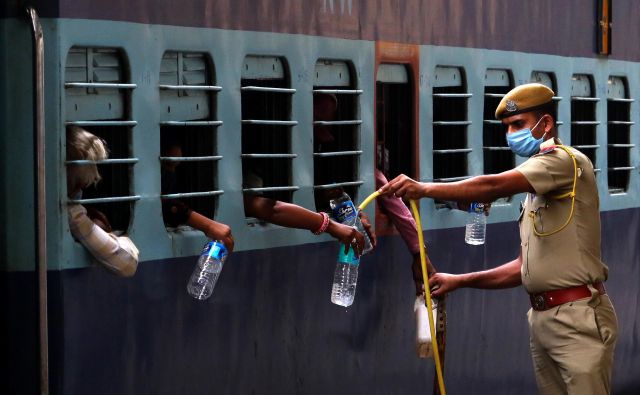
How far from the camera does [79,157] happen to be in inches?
252

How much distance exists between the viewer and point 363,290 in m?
8.49

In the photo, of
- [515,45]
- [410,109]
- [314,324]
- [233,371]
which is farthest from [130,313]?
[515,45]

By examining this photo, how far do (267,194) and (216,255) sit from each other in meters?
0.74

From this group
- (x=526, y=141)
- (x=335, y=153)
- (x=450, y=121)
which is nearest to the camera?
(x=526, y=141)

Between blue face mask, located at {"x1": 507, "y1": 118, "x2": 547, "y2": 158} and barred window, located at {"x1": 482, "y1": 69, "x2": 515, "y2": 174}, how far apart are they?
7.76ft

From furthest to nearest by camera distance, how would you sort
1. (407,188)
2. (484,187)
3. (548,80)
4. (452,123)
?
(548,80)
(452,123)
(484,187)
(407,188)

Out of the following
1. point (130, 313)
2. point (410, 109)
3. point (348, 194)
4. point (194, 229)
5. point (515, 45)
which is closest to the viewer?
point (130, 313)

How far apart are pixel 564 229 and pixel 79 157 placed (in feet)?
6.74

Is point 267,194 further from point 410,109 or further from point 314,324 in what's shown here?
point 410,109

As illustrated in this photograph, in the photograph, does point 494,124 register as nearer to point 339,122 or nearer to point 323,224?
point 339,122

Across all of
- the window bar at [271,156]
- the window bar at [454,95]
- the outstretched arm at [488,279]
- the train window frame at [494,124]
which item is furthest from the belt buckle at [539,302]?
the train window frame at [494,124]

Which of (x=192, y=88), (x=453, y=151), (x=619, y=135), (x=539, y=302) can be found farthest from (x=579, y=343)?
(x=619, y=135)

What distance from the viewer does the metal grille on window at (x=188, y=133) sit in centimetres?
698

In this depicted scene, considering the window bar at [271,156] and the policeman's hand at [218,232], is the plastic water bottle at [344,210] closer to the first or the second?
the window bar at [271,156]
